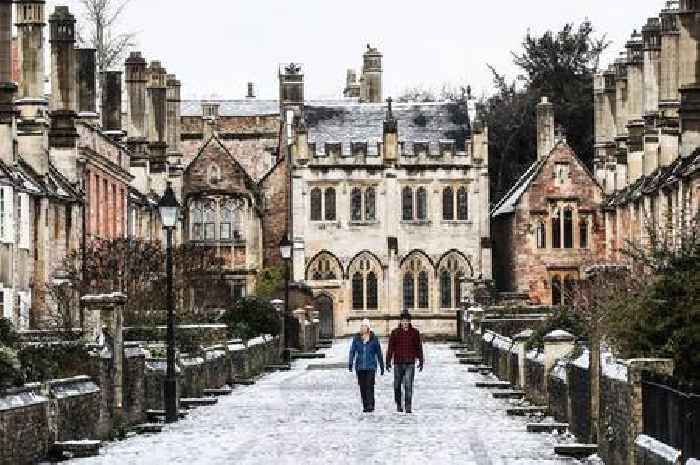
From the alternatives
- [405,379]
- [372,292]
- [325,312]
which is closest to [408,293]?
[372,292]

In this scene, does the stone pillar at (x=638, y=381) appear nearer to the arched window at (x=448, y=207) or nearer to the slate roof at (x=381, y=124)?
the arched window at (x=448, y=207)

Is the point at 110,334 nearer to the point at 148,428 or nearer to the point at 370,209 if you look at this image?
the point at 148,428

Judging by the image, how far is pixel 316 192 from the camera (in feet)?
343

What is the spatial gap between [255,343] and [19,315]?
6988 mm

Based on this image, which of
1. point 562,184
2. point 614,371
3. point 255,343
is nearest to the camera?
point 614,371

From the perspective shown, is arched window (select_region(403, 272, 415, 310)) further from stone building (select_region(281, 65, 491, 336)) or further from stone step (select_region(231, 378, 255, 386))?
stone step (select_region(231, 378, 255, 386))

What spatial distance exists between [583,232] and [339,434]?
227 ft

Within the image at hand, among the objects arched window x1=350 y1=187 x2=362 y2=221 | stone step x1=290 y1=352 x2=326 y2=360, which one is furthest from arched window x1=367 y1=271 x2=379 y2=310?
stone step x1=290 y1=352 x2=326 y2=360

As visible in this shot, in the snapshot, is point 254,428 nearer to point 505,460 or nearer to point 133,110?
point 505,460

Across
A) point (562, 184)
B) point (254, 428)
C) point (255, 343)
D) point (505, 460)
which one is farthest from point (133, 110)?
point (505, 460)

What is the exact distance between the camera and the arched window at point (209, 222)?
101562 mm

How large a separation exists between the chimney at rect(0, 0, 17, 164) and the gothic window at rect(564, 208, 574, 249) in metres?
43.5

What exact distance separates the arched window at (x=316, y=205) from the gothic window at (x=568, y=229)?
37.1 ft

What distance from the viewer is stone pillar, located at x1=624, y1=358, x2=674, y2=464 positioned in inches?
910
